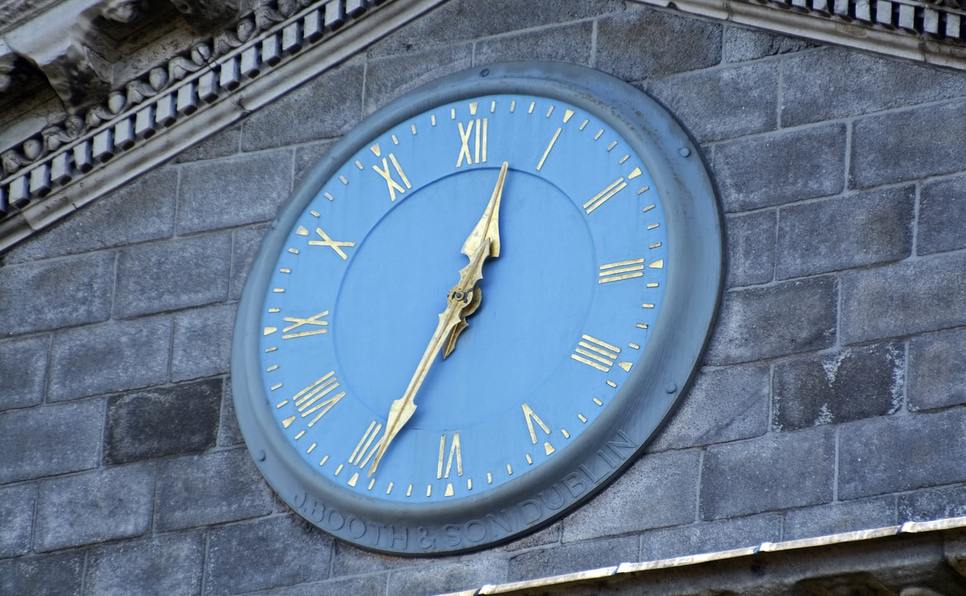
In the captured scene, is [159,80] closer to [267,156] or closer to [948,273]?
[267,156]

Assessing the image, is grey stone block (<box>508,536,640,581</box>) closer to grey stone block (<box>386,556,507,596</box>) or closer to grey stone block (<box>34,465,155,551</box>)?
grey stone block (<box>386,556,507,596</box>)

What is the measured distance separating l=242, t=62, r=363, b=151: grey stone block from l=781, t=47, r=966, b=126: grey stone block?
5.62ft

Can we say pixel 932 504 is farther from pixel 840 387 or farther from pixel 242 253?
pixel 242 253

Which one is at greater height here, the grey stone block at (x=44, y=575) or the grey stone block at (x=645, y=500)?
the grey stone block at (x=645, y=500)

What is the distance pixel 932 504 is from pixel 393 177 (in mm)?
2517

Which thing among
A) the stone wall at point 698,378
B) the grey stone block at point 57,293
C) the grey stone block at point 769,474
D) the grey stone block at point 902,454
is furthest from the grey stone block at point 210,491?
the grey stone block at point 902,454

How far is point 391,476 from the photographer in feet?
34.0

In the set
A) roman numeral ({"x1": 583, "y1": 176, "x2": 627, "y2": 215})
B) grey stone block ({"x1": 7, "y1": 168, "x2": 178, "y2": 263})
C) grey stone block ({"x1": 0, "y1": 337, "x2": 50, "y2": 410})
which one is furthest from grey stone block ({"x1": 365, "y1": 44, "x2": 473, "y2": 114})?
grey stone block ({"x1": 0, "y1": 337, "x2": 50, "y2": 410})

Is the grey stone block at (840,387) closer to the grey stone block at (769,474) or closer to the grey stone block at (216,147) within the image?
the grey stone block at (769,474)

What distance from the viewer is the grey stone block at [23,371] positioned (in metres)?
11.2

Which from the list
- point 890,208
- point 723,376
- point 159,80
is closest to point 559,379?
point 723,376

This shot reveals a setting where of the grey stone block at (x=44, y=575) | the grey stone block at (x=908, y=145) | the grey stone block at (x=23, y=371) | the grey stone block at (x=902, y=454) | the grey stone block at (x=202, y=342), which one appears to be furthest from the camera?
the grey stone block at (x=23, y=371)

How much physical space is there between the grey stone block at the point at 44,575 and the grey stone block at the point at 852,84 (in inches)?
115

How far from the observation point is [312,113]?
1141 centimetres
